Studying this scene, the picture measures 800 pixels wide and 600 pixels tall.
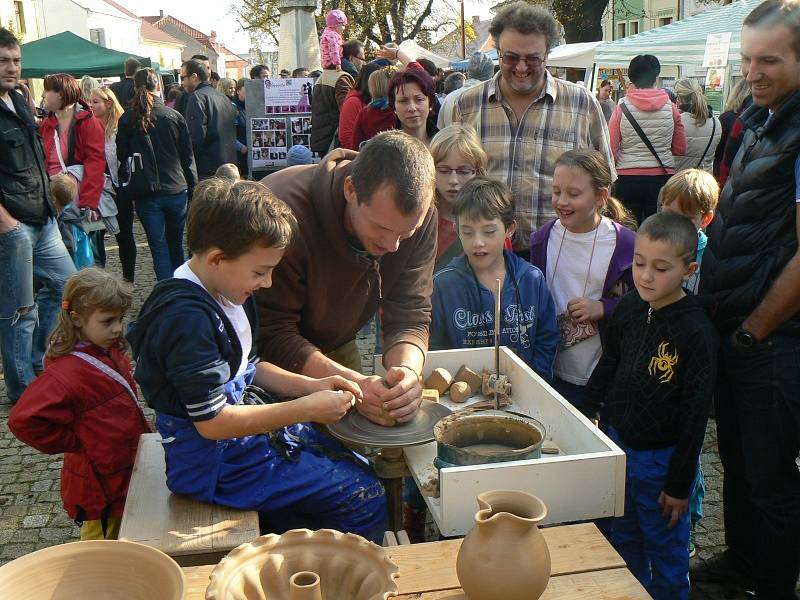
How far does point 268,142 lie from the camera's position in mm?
9562

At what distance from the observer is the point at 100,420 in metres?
2.71

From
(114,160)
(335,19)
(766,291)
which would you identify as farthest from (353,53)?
(766,291)

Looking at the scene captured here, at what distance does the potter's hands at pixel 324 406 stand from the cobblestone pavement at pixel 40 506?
171cm

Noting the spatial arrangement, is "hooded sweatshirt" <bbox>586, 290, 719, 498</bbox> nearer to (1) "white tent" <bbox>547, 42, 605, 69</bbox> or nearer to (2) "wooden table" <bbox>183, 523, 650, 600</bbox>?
(2) "wooden table" <bbox>183, 523, 650, 600</bbox>

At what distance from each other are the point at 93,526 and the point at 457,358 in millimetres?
1552

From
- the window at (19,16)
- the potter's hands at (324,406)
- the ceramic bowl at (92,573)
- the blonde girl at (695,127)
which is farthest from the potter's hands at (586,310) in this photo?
the window at (19,16)

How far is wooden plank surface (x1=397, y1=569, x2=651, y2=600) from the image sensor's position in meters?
1.65

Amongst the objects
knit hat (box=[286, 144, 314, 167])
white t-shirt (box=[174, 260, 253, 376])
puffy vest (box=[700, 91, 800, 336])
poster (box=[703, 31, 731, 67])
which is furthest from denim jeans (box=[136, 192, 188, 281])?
poster (box=[703, 31, 731, 67])

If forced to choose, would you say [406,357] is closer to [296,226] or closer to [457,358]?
[457,358]

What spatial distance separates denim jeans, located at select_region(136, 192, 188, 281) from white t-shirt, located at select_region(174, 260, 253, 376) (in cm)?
473

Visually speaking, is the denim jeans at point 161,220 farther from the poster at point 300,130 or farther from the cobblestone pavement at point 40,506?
the poster at point 300,130

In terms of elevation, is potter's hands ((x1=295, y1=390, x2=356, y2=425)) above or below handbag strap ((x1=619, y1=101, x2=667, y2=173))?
below

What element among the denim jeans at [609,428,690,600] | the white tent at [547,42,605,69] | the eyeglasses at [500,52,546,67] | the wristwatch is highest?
the white tent at [547,42,605,69]

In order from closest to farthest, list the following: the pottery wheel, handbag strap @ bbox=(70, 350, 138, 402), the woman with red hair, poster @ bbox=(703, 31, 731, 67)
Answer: the pottery wheel → handbag strap @ bbox=(70, 350, 138, 402) → the woman with red hair → poster @ bbox=(703, 31, 731, 67)
